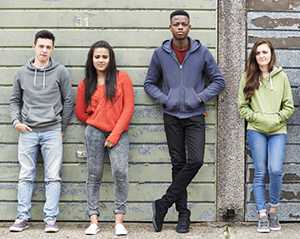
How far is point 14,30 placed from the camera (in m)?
6.00

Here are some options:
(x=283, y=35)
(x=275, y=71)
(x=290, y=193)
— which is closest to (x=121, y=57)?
(x=275, y=71)

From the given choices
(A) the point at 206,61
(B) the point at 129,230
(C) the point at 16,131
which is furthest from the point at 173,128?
(C) the point at 16,131

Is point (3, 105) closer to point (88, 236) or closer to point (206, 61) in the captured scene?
point (88, 236)

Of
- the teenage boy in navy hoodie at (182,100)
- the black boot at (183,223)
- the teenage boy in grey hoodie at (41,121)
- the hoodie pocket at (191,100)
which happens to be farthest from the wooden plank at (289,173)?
the teenage boy in grey hoodie at (41,121)

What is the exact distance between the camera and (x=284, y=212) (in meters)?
6.04

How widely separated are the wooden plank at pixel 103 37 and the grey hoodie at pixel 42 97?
0.29 metres

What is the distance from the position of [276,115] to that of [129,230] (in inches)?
72.7

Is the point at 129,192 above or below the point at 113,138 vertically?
below

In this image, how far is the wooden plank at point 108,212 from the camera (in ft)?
19.8

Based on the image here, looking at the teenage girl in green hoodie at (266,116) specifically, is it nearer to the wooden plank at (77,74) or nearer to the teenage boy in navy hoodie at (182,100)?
the teenage boy in navy hoodie at (182,100)

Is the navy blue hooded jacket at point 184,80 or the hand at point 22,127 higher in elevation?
the navy blue hooded jacket at point 184,80

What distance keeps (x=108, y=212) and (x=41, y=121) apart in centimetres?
118

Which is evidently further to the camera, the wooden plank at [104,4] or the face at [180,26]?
the wooden plank at [104,4]

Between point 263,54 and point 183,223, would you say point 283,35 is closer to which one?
point 263,54
